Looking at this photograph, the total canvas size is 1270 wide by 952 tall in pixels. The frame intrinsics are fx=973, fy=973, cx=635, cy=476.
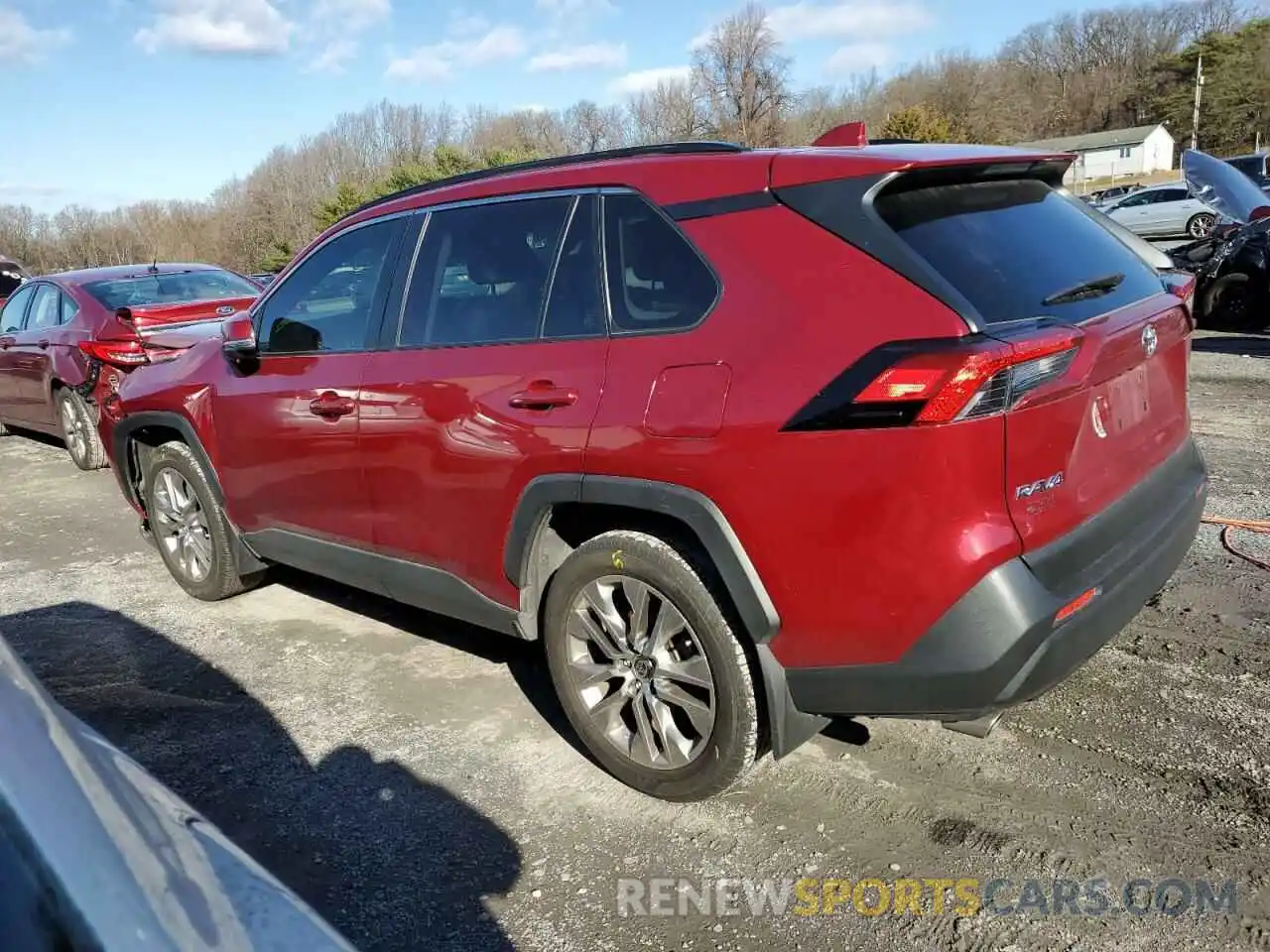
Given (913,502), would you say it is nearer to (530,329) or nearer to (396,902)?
(530,329)

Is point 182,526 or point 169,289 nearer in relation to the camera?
point 182,526

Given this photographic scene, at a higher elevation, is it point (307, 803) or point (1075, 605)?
point (1075, 605)

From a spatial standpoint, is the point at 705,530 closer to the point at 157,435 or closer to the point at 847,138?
the point at 847,138

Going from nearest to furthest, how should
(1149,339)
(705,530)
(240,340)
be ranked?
(705,530)
(1149,339)
(240,340)

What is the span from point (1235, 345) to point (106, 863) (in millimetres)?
12030

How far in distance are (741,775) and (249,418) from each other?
274cm

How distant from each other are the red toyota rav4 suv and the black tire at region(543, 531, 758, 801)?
11 millimetres

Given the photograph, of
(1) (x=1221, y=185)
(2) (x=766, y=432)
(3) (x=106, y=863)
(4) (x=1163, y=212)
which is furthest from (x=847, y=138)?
(4) (x=1163, y=212)

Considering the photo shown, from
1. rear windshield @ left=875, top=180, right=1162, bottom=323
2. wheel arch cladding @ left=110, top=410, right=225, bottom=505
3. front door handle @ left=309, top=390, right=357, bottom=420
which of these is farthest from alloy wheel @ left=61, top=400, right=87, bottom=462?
rear windshield @ left=875, top=180, right=1162, bottom=323

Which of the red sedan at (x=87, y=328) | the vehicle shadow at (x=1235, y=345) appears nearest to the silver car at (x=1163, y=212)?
the vehicle shadow at (x=1235, y=345)

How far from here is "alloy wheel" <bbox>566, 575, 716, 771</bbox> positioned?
9.46ft

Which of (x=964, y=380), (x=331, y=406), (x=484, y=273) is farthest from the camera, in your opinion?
(x=331, y=406)

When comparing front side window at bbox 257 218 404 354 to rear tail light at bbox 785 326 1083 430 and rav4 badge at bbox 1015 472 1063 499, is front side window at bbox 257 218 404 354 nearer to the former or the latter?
rear tail light at bbox 785 326 1083 430

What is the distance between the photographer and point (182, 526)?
5109mm
